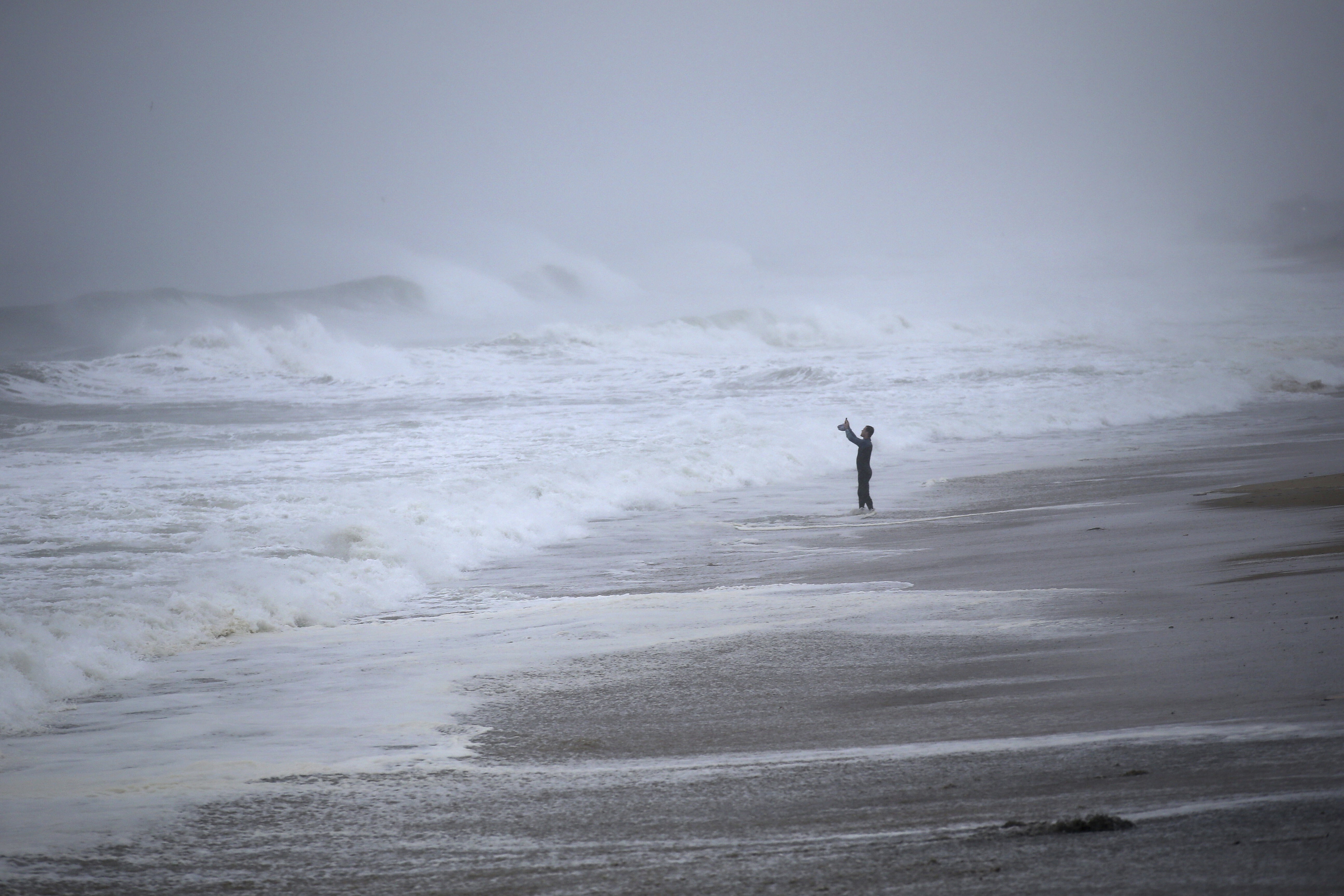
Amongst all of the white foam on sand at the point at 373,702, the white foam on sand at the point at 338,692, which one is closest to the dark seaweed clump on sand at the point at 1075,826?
the white foam on sand at the point at 373,702

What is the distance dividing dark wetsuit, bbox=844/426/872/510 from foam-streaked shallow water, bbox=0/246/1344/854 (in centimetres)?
64

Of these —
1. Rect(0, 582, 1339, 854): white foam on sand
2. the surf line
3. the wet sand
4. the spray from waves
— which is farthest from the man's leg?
the wet sand

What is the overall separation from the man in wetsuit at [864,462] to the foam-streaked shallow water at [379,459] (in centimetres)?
64

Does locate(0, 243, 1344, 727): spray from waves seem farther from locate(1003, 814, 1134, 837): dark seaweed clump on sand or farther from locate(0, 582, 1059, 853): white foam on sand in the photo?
locate(1003, 814, 1134, 837): dark seaweed clump on sand

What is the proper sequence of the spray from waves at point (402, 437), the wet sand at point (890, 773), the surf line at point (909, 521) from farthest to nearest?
1. the surf line at point (909, 521)
2. the spray from waves at point (402, 437)
3. the wet sand at point (890, 773)

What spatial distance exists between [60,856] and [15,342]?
269 feet

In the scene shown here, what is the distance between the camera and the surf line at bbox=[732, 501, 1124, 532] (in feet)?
43.3

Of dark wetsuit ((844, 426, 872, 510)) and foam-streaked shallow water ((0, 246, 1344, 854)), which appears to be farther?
dark wetsuit ((844, 426, 872, 510))

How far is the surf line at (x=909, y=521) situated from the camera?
1321 cm

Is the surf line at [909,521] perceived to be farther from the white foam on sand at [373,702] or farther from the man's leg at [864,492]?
the white foam on sand at [373,702]

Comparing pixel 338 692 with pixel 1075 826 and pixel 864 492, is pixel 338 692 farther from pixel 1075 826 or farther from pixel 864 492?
pixel 864 492

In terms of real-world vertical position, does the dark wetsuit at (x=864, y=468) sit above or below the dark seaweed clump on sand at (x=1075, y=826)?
above

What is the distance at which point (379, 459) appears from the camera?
68.6 feet

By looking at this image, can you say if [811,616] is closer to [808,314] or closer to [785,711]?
[785,711]
